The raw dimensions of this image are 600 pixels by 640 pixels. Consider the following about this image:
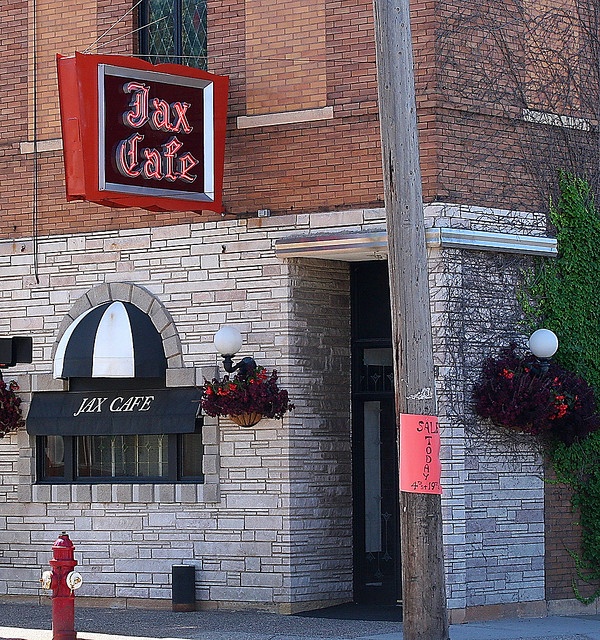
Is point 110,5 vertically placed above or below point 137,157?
above

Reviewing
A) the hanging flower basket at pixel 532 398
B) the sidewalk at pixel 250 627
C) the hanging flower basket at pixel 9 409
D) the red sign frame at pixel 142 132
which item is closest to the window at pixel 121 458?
the hanging flower basket at pixel 9 409

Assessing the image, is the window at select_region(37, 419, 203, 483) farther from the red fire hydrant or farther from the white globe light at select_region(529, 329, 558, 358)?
the white globe light at select_region(529, 329, 558, 358)

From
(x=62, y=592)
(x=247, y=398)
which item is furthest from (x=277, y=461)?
(x=62, y=592)

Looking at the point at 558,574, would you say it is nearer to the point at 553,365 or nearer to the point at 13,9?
the point at 553,365

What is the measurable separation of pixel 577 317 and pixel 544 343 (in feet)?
4.11

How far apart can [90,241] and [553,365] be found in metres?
5.62

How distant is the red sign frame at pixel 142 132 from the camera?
47.5ft

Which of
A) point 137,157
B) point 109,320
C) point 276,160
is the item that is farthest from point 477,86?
point 109,320

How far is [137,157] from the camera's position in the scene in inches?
580

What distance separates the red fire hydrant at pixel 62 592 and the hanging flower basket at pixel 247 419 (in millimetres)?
2614

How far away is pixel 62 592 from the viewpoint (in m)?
13.1

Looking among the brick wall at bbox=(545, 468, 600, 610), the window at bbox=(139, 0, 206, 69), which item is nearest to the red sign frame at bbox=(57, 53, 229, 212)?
the window at bbox=(139, 0, 206, 69)

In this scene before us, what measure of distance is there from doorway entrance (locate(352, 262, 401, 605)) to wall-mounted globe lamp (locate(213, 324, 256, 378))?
65.8 inches

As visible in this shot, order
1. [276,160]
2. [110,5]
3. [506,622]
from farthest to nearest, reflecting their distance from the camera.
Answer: [110,5]
[276,160]
[506,622]
